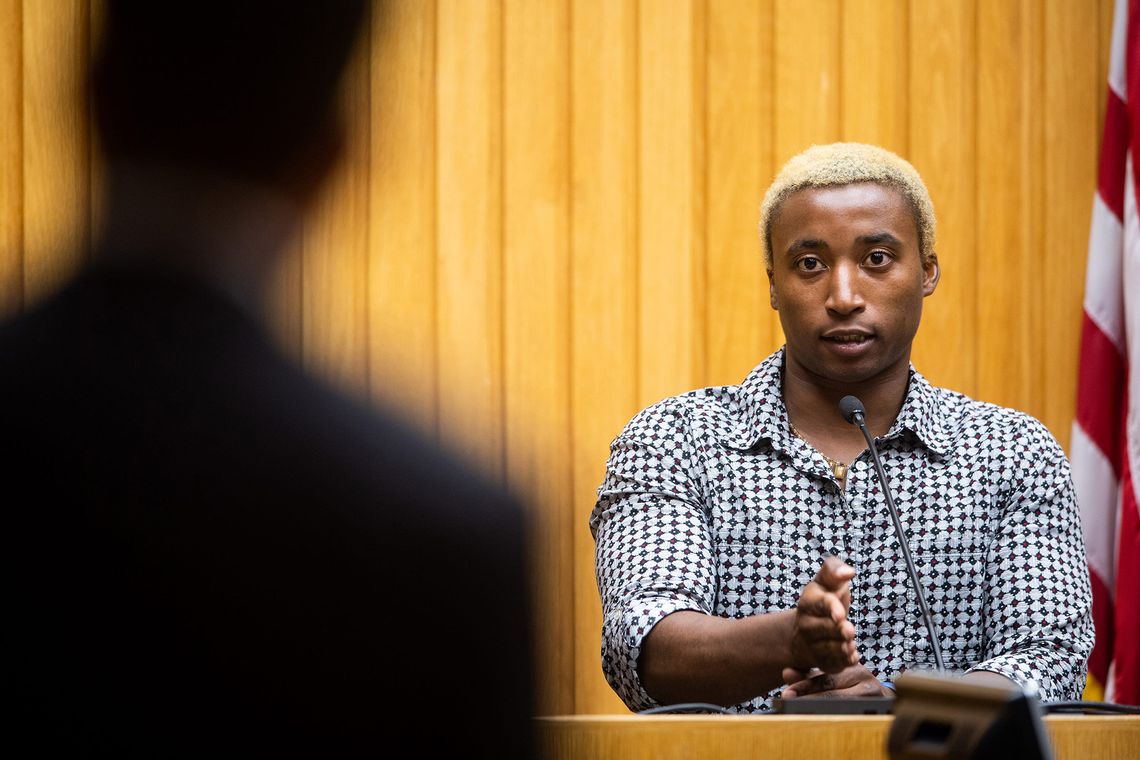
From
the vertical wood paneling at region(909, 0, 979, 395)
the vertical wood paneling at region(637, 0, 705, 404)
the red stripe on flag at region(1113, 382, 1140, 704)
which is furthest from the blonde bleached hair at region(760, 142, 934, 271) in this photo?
the red stripe on flag at region(1113, 382, 1140, 704)

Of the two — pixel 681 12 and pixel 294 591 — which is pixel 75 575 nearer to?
pixel 294 591

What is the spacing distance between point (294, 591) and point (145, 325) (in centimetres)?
→ 13

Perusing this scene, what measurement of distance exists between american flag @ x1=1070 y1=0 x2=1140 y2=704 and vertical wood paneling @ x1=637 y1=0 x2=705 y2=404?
2.49 ft

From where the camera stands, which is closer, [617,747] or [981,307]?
[617,747]

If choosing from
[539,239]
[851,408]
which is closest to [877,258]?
[851,408]

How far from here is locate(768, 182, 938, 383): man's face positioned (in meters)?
2.12

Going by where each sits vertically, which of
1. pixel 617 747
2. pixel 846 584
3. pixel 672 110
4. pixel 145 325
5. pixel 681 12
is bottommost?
pixel 617 747

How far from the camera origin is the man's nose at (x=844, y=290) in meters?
2.11

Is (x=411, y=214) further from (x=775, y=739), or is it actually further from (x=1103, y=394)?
(x=775, y=739)

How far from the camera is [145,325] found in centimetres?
62

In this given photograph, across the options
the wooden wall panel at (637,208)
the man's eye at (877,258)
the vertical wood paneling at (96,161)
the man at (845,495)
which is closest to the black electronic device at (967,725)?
the vertical wood paneling at (96,161)

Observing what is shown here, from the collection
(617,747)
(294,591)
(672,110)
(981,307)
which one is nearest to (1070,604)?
(617,747)

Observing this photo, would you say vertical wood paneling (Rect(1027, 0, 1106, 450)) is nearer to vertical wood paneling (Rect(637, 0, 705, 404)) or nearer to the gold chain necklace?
vertical wood paneling (Rect(637, 0, 705, 404))

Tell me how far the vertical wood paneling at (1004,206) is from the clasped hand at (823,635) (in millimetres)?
1413
